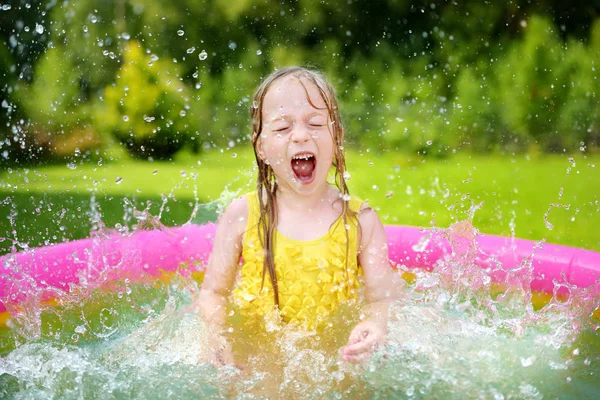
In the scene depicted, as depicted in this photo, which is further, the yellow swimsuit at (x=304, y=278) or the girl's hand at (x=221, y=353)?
the yellow swimsuit at (x=304, y=278)

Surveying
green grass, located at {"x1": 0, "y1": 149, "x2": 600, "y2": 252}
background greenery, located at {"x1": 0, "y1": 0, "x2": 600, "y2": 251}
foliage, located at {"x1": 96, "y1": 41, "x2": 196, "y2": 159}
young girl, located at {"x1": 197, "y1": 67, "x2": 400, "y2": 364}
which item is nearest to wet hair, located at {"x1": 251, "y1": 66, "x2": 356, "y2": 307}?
young girl, located at {"x1": 197, "y1": 67, "x2": 400, "y2": 364}

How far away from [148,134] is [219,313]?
6.79m

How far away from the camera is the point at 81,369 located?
2039mm

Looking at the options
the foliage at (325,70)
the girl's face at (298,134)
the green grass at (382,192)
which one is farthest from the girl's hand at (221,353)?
the foliage at (325,70)

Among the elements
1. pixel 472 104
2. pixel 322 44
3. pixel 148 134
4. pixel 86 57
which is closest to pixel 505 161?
pixel 472 104

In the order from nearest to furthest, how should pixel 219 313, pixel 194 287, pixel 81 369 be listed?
pixel 81 369 < pixel 219 313 < pixel 194 287

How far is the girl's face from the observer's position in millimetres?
2217

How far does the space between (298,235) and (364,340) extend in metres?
0.47

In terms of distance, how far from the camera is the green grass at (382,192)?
16.7ft

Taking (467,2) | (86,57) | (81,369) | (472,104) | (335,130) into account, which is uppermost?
(467,2)

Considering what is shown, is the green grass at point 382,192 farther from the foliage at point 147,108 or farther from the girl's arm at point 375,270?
the girl's arm at point 375,270

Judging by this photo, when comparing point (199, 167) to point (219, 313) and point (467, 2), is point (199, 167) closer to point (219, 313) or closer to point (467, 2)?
point (467, 2)

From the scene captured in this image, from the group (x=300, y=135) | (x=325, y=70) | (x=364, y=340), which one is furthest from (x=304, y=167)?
(x=325, y=70)

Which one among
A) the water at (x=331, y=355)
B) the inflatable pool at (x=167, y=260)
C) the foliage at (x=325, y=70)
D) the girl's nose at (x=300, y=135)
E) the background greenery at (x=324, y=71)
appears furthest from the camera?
the foliage at (x=325, y=70)
